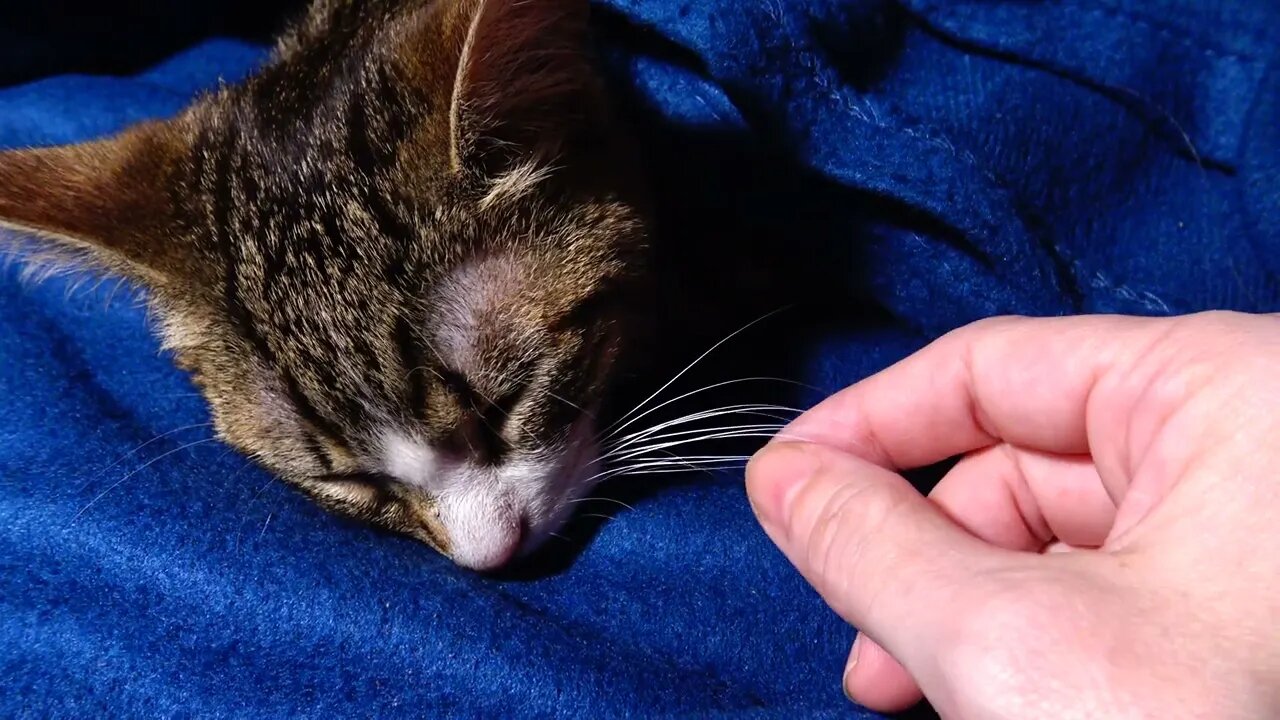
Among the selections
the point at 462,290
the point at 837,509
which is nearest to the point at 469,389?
the point at 462,290

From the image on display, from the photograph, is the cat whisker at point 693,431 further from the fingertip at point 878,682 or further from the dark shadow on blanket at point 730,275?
the fingertip at point 878,682

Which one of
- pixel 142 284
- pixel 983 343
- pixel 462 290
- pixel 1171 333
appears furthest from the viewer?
pixel 142 284

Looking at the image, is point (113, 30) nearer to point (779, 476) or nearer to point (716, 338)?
point (716, 338)

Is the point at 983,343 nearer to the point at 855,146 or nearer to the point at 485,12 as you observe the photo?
the point at 855,146

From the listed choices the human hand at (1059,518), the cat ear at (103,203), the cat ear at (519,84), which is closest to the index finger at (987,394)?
the human hand at (1059,518)

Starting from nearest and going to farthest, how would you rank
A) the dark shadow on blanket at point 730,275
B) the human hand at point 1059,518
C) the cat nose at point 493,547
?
the human hand at point 1059,518
the cat nose at point 493,547
the dark shadow on blanket at point 730,275

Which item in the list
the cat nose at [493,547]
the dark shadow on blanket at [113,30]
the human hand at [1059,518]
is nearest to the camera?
the human hand at [1059,518]
